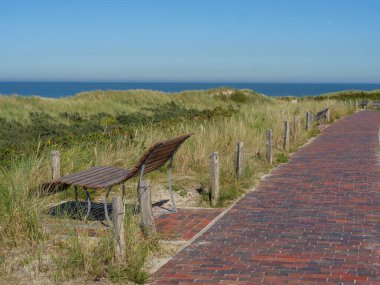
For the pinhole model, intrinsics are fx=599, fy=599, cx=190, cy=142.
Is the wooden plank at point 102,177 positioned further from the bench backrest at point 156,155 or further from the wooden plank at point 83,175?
the bench backrest at point 156,155

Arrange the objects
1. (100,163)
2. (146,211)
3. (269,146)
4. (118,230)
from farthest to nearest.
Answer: (269,146), (100,163), (146,211), (118,230)

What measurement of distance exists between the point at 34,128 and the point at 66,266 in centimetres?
2332

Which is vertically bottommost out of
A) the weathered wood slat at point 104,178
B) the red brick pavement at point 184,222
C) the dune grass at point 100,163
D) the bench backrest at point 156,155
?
the red brick pavement at point 184,222

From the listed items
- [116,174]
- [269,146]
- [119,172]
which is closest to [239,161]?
[269,146]

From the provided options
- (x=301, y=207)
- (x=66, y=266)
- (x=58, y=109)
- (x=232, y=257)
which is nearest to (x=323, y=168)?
(x=301, y=207)

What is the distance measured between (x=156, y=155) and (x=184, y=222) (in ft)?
3.66

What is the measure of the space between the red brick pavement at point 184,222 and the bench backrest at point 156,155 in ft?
2.52

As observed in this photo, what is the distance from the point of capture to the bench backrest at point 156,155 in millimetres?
7020

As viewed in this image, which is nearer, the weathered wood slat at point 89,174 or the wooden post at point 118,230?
the wooden post at point 118,230

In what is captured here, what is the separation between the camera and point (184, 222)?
795 centimetres

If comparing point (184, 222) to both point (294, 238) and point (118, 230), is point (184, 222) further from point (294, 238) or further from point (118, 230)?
point (118, 230)

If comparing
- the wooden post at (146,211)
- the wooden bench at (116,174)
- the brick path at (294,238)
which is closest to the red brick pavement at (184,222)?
the brick path at (294,238)

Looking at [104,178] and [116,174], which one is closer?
[104,178]

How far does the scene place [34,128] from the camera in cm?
2811
